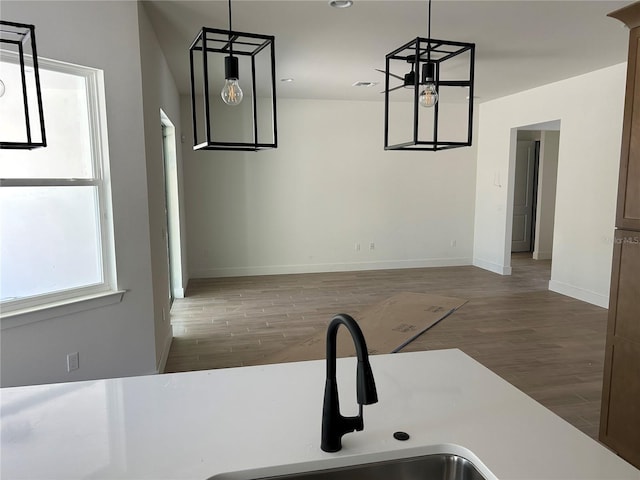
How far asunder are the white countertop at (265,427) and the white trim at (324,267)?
574 cm

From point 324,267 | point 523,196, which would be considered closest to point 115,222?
point 324,267

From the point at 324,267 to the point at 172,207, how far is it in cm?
267

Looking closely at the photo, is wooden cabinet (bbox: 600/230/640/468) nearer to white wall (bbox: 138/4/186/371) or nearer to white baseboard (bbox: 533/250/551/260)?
white wall (bbox: 138/4/186/371)

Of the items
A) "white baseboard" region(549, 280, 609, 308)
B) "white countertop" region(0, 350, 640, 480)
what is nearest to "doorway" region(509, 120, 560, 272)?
"white baseboard" region(549, 280, 609, 308)

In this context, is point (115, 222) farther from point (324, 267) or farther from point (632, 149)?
→ point (324, 267)

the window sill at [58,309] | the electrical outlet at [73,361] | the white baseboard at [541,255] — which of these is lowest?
the white baseboard at [541,255]

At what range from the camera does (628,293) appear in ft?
7.75

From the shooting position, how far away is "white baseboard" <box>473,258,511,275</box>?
7.19 m

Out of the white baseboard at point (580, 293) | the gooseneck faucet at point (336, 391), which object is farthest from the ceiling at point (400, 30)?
the gooseneck faucet at point (336, 391)

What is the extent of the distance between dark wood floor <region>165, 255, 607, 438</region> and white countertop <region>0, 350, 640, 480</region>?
6.30ft

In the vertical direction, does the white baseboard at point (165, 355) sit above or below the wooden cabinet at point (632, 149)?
below

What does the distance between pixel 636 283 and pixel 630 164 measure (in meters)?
0.59

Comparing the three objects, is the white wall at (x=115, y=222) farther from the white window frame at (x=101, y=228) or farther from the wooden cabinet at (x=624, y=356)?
the wooden cabinet at (x=624, y=356)

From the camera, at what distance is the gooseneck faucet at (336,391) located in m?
0.97
